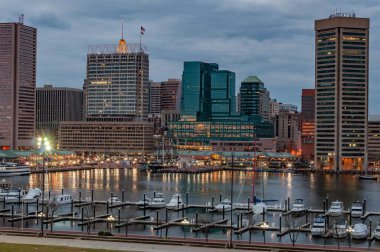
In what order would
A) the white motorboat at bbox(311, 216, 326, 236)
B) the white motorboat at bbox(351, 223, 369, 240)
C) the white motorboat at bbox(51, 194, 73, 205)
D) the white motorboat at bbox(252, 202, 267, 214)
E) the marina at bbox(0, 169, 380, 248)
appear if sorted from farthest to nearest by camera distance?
Result: the white motorboat at bbox(51, 194, 73, 205) < the white motorboat at bbox(252, 202, 267, 214) < the white motorboat at bbox(311, 216, 326, 236) < the marina at bbox(0, 169, 380, 248) < the white motorboat at bbox(351, 223, 369, 240)

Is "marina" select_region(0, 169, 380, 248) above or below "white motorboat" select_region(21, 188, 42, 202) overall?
below

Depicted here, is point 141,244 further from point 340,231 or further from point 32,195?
point 32,195

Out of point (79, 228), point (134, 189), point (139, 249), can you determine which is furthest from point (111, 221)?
point (134, 189)

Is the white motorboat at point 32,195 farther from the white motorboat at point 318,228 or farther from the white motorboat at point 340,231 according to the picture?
the white motorboat at point 340,231

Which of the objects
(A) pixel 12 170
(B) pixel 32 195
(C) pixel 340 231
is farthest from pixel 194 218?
(A) pixel 12 170

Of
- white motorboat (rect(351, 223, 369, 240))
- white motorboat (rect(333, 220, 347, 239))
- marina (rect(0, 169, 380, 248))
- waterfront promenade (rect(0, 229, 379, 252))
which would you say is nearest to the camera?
waterfront promenade (rect(0, 229, 379, 252))

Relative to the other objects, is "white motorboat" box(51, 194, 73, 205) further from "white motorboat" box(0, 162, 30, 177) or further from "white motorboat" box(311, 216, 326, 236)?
"white motorboat" box(0, 162, 30, 177)

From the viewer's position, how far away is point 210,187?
497 feet

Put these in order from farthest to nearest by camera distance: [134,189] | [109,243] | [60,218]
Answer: [134,189] → [60,218] → [109,243]

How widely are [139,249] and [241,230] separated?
930 inches

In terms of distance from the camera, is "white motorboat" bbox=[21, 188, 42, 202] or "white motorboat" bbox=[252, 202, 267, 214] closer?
"white motorboat" bbox=[252, 202, 267, 214]

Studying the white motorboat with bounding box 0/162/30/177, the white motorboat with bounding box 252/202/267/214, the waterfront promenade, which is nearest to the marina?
the white motorboat with bounding box 252/202/267/214

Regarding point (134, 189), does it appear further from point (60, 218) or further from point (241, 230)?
point (241, 230)

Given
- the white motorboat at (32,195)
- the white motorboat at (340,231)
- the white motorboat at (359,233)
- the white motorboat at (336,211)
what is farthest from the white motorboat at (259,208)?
the white motorboat at (32,195)
